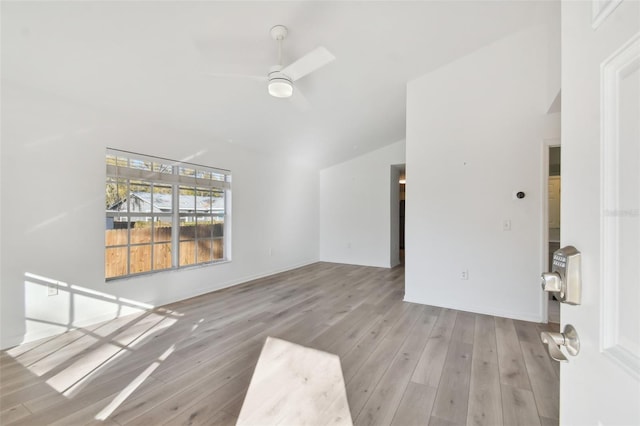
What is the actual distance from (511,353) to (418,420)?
137 cm

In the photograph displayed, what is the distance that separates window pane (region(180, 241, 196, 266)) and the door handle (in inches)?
166

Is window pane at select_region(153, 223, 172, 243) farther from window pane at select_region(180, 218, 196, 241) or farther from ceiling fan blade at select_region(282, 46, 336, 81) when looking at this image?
ceiling fan blade at select_region(282, 46, 336, 81)

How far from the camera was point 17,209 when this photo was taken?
2.49m

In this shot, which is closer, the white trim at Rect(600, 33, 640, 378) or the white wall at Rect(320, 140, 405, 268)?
the white trim at Rect(600, 33, 640, 378)

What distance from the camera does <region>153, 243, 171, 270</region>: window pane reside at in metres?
3.69

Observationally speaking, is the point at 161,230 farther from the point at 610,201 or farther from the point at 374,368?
the point at 610,201

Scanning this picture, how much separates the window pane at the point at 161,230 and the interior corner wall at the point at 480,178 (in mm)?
3388

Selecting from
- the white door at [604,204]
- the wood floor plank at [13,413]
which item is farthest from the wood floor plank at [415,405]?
the wood floor plank at [13,413]

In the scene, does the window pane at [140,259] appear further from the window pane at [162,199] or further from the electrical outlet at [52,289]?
the electrical outlet at [52,289]

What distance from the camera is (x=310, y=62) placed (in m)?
2.18

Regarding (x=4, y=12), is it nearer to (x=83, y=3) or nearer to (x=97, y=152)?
(x=83, y=3)

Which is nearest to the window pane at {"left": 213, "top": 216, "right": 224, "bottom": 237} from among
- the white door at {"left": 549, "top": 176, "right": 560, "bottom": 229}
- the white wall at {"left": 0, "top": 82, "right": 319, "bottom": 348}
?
the white wall at {"left": 0, "top": 82, "right": 319, "bottom": 348}

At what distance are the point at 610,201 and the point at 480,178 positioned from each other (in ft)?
11.1

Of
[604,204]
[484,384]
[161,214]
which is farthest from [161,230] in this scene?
[604,204]
